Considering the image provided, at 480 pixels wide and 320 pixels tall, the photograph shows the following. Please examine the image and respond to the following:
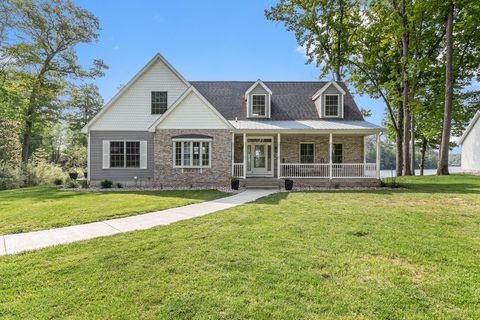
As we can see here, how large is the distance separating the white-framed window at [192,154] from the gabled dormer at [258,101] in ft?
13.6

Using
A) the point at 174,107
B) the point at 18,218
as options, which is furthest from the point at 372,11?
the point at 18,218

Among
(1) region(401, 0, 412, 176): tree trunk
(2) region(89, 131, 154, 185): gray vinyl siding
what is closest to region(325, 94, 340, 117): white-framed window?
(1) region(401, 0, 412, 176): tree trunk

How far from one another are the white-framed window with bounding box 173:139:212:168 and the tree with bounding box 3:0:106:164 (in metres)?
19.2

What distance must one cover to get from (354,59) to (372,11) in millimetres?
4256

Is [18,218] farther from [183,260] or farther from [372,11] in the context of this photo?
[372,11]

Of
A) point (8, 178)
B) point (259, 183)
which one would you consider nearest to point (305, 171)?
point (259, 183)

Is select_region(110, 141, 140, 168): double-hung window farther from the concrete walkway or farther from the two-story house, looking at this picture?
the concrete walkway

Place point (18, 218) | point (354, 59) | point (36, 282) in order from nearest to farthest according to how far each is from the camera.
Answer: point (36, 282)
point (18, 218)
point (354, 59)

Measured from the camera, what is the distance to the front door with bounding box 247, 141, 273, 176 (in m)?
16.5

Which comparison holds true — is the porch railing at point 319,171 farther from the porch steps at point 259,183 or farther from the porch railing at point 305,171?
the porch steps at point 259,183

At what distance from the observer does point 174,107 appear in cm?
1420

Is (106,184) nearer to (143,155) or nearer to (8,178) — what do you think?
(143,155)

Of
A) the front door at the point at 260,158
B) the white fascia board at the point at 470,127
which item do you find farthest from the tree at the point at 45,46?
the white fascia board at the point at 470,127

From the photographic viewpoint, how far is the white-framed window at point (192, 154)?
14.5 m
